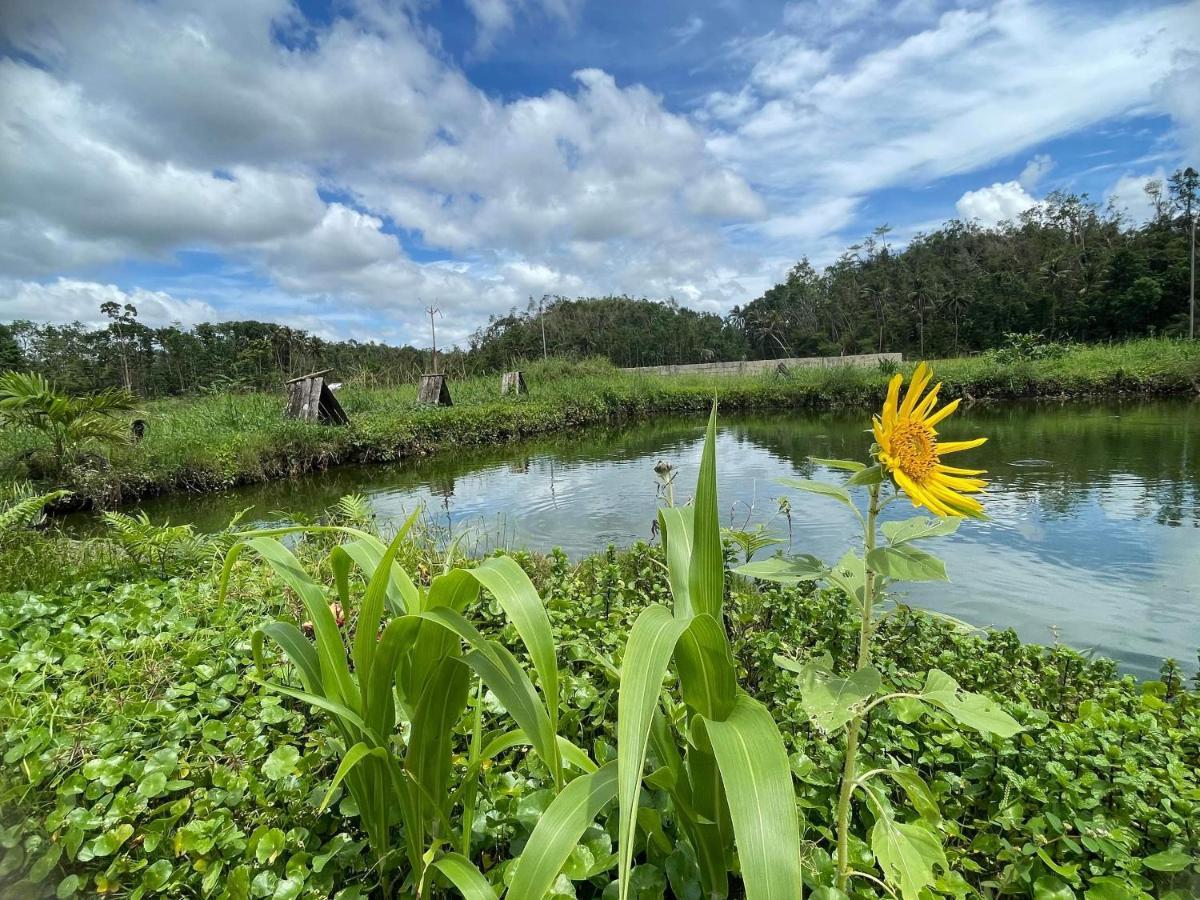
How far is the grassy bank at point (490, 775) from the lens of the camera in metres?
1.02

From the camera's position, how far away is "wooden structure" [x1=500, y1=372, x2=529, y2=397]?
55.6 ft

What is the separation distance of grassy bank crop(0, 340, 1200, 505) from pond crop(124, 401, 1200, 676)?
58 cm

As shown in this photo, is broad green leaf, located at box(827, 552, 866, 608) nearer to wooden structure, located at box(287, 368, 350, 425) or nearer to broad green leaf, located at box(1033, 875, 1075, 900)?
broad green leaf, located at box(1033, 875, 1075, 900)

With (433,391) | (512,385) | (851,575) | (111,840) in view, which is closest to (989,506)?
(851,575)

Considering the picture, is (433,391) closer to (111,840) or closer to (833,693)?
(111,840)

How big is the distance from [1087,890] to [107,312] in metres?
35.7

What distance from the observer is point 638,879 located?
91 cm

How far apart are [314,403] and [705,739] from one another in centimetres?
1133

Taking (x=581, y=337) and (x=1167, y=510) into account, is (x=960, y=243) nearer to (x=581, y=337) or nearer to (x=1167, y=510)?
(x=581, y=337)

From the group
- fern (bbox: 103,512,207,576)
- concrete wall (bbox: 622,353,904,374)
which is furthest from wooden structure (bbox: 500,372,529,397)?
fern (bbox: 103,512,207,576)

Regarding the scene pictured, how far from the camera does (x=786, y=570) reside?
2.97 ft

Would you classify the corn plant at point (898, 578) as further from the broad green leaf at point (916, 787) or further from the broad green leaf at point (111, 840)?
the broad green leaf at point (111, 840)

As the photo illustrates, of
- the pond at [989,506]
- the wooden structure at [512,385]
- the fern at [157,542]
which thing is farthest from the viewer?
the wooden structure at [512,385]

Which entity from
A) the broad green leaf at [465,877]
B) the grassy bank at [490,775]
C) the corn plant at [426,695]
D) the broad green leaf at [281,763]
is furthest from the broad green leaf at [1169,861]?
the broad green leaf at [281,763]
